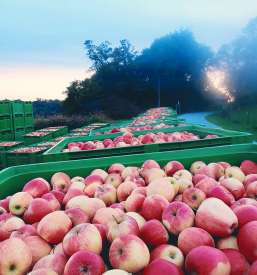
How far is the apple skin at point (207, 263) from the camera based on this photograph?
4.07 feet

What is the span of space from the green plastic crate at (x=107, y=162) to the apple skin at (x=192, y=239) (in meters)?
1.55

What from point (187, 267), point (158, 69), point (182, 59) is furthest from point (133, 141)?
point (182, 59)

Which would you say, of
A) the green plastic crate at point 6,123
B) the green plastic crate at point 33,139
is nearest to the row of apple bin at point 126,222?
the green plastic crate at point 33,139

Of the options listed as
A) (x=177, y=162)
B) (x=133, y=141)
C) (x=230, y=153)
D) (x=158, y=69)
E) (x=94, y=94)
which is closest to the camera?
(x=177, y=162)

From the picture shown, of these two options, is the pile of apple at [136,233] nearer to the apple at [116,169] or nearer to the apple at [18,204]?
the apple at [18,204]

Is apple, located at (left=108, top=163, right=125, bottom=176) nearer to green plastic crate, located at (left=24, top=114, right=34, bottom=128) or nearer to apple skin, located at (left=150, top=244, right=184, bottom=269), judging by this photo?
apple skin, located at (left=150, top=244, right=184, bottom=269)

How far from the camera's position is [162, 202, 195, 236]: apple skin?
162 centimetres

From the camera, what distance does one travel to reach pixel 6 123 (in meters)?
11.5

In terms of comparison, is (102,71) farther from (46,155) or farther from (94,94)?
(46,155)

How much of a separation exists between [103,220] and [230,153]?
2.07 meters

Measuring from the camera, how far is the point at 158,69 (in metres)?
46.6

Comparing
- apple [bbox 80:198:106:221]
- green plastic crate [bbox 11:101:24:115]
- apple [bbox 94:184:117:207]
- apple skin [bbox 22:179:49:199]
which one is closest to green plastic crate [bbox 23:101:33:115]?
green plastic crate [bbox 11:101:24:115]

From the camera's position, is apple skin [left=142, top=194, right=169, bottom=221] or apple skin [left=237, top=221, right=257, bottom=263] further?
apple skin [left=142, top=194, right=169, bottom=221]

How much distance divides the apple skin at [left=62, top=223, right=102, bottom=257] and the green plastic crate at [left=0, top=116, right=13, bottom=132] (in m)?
10.9
